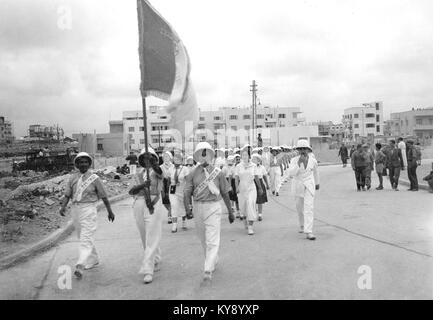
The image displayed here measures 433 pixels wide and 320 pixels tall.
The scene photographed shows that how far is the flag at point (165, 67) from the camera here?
270 inches

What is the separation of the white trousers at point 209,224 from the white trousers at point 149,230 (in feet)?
1.77

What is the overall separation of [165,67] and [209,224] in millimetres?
2501

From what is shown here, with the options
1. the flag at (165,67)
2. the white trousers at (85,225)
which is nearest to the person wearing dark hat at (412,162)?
the flag at (165,67)

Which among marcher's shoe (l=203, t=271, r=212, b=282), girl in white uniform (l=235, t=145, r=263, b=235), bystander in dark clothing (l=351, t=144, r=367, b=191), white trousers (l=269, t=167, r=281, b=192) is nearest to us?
marcher's shoe (l=203, t=271, r=212, b=282)

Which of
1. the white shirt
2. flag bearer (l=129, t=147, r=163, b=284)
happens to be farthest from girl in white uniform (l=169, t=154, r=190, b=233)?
flag bearer (l=129, t=147, r=163, b=284)

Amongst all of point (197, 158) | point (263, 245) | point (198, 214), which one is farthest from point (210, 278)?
point (263, 245)

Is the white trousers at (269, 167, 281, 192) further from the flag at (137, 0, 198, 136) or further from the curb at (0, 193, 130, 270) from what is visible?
the flag at (137, 0, 198, 136)

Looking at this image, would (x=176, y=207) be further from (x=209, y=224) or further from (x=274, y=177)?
(x=274, y=177)

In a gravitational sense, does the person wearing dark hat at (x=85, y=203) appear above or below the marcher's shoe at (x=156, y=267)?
above

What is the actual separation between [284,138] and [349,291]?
251 feet

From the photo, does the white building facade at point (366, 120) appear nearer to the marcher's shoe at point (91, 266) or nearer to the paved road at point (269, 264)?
the paved road at point (269, 264)

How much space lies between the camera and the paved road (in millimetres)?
5738

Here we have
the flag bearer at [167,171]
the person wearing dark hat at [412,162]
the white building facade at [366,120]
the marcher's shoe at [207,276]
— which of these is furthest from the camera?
the white building facade at [366,120]

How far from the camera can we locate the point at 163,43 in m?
7.25
